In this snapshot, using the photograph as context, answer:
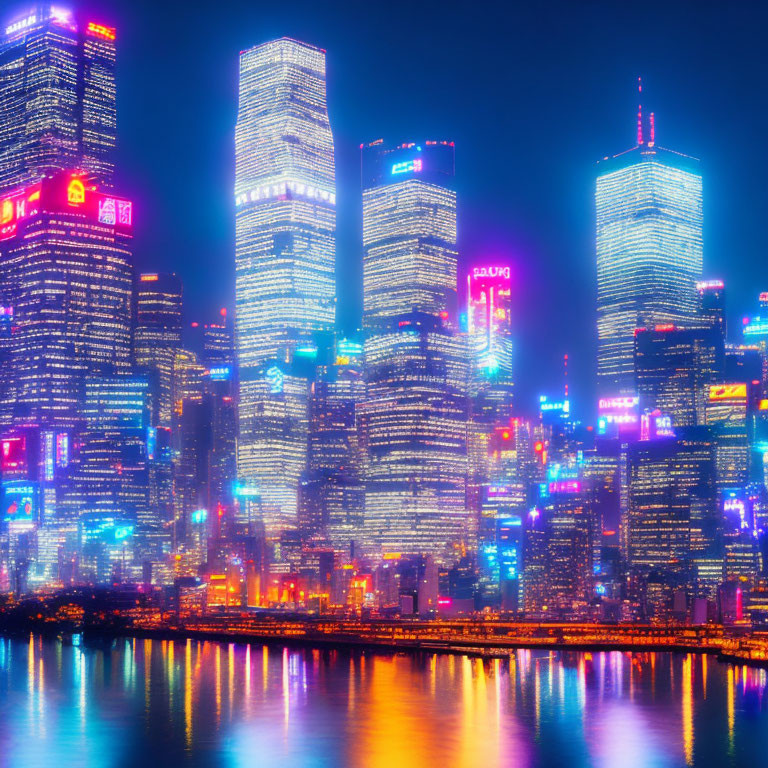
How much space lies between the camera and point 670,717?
91375 mm

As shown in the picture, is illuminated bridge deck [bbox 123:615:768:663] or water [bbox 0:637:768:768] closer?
water [bbox 0:637:768:768]

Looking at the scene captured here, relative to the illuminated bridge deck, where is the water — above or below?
above

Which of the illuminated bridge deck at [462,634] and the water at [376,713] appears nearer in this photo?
the water at [376,713]

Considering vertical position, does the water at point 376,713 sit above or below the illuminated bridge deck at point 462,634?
above

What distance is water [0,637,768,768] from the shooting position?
247 ft

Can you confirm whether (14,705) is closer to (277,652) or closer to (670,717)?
(670,717)

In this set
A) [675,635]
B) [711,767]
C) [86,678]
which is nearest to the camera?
[711,767]

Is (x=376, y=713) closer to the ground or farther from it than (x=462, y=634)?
farther from it

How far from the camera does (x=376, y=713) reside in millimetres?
92062

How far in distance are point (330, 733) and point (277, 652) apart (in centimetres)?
7185

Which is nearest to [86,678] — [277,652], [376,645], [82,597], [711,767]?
[277,652]

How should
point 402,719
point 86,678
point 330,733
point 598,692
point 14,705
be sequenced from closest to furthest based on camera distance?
point 330,733
point 402,719
point 14,705
point 598,692
point 86,678

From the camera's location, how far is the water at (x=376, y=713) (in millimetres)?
75438

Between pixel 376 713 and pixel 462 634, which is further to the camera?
pixel 462 634
